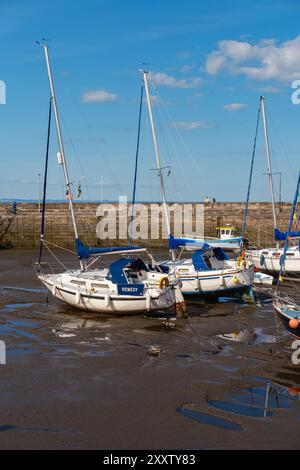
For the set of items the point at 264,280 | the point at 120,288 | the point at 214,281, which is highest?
the point at 120,288

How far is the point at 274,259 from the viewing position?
34375 mm

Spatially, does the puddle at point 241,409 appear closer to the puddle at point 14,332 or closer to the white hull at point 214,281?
the puddle at point 14,332

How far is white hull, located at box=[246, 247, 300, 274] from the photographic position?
111 feet

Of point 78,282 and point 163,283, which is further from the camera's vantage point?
point 78,282

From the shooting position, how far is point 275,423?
10891 millimetres

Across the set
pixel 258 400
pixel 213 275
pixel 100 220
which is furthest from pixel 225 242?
pixel 258 400

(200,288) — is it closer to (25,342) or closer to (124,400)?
(25,342)

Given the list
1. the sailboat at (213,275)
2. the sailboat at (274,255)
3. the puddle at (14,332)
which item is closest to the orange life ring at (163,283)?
the sailboat at (213,275)

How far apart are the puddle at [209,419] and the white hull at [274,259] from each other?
76.5 feet

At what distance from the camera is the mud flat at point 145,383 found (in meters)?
10.4

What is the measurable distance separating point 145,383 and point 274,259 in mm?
22534

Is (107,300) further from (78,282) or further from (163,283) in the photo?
(163,283)

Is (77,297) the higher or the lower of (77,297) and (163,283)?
the lower

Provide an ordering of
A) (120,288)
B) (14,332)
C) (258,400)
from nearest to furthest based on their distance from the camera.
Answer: (258,400) → (14,332) → (120,288)
